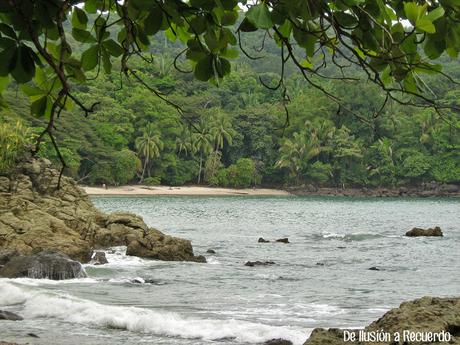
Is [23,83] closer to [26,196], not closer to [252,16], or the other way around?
[252,16]

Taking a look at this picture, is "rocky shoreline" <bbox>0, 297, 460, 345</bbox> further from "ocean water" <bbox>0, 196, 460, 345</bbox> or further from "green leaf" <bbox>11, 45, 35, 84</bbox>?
"ocean water" <bbox>0, 196, 460, 345</bbox>

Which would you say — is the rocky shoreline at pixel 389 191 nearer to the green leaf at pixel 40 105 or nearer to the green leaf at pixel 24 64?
the green leaf at pixel 40 105

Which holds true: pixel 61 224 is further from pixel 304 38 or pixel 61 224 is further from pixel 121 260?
pixel 304 38

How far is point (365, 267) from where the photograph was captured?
2423 centimetres

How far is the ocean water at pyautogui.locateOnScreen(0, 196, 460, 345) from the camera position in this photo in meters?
11.1

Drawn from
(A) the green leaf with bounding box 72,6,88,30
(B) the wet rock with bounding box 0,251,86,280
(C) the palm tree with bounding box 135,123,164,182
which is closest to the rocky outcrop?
(A) the green leaf with bounding box 72,6,88,30

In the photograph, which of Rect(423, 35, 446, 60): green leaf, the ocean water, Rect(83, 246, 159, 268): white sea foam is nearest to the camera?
Rect(423, 35, 446, 60): green leaf

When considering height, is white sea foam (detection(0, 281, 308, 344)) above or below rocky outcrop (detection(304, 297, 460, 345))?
below

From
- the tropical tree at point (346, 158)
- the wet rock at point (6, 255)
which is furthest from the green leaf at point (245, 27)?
the tropical tree at point (346, 158)

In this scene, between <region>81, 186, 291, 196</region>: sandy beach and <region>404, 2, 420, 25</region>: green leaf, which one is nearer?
<region>404, 2, 420, 25</region>: green leaf

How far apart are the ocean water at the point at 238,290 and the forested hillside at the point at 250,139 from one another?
120ft

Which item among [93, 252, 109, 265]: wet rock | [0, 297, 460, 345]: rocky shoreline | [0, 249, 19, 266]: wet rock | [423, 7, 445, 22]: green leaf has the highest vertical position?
[423, 7, 445, 22]: green leaf

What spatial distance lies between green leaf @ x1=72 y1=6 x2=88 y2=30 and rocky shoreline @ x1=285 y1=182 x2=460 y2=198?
84.4 metres

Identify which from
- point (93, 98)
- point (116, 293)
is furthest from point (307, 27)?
point (93, 98)
